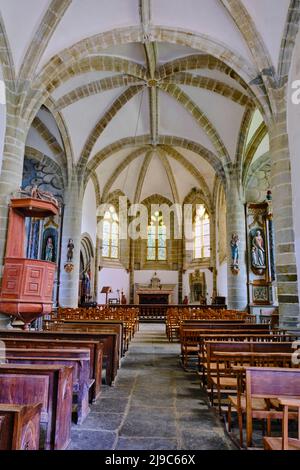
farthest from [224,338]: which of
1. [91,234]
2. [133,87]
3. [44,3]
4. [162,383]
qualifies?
[91,234]

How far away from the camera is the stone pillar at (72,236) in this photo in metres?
13.8

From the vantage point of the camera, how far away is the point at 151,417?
357 centimetres

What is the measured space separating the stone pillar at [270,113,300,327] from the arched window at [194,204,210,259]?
41.0 ft

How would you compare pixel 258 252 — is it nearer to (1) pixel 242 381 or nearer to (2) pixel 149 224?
(2) pixel 149 224

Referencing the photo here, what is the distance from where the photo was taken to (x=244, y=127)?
13227 mm

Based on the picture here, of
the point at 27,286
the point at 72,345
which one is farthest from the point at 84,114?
the point at 72,345

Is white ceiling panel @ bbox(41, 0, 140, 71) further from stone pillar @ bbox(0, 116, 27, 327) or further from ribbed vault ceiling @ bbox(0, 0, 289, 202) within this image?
stone pillar @ bbox(0, 116, 27, 327)

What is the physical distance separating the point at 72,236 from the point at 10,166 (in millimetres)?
6076

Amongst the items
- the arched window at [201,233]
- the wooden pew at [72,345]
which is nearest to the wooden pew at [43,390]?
the wooden pew at [72,345]

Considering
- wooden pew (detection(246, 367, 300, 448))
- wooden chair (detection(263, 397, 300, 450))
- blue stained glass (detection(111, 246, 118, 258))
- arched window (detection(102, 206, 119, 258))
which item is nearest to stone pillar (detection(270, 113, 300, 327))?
wooden pew (detection(246, 367, 300, 448))

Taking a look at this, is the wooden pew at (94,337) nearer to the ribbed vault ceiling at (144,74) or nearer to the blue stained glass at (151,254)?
the ribbed vault ceiling at (144,74)

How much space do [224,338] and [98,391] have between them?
217 cm

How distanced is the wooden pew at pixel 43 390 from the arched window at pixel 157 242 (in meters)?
19.7

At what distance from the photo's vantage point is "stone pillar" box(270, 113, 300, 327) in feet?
24.4
